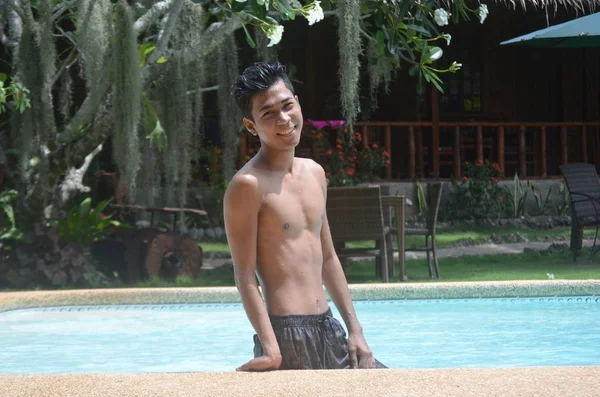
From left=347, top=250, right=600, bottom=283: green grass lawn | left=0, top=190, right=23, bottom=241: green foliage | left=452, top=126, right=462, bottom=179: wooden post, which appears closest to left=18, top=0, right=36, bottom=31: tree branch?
left=0, top=190, right=23, bottom=241: green foliage

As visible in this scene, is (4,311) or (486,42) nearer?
(4,311)

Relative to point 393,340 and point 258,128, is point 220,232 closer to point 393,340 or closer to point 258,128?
point 393,340

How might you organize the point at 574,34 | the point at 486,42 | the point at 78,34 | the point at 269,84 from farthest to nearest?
1. the point at 486,42
2. the point at 574,34
3. the point at 78,34
4. the point at 269,84

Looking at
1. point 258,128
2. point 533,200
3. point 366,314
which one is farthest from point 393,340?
point 533,200

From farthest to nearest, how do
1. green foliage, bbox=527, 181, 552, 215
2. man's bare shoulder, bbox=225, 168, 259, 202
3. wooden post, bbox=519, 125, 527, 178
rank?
wooden post, bbox=519, 125, 527, 178 → green foliage, bbox=527, 181, 552, 215 → man's bare shoulder, bbox=225, 168, 259, 202

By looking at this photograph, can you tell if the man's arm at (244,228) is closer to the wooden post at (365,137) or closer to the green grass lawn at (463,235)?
the green grass lawn at (463,235)

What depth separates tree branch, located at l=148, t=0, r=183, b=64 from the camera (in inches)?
327

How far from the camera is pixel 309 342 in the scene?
3.14 m

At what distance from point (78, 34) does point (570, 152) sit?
36.4 feet

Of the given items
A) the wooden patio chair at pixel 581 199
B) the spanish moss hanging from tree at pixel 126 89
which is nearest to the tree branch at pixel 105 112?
the spanish moss hanging from tree at pixel 126 89

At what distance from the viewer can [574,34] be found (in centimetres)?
1048

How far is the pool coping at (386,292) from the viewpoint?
23.0ft

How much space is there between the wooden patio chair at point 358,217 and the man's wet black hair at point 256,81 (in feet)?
18.1

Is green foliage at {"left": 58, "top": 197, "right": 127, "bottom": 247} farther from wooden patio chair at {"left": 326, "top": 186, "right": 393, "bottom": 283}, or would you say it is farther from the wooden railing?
the wooden railing
